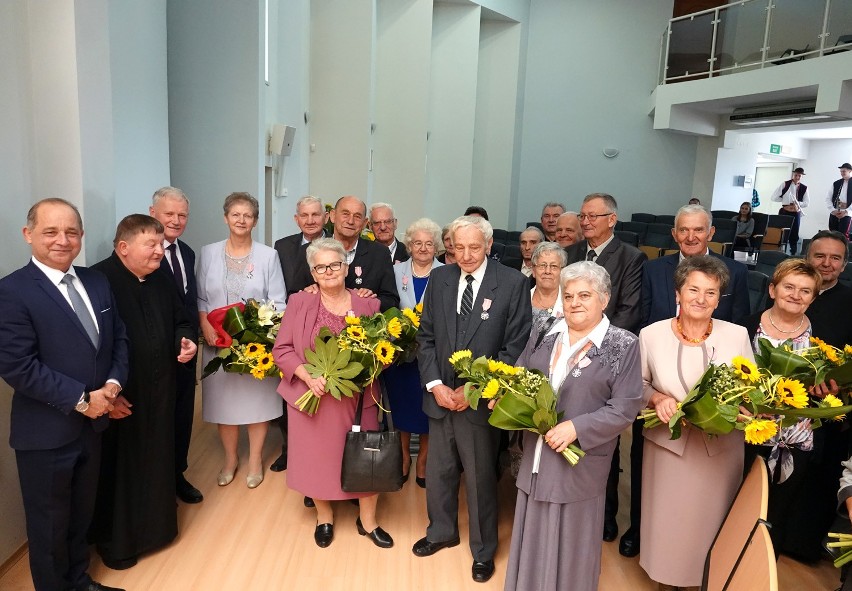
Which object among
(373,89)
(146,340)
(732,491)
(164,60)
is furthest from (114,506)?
(373,89)

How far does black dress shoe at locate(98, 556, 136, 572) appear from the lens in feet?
10.1

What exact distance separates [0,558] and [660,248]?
9406mm

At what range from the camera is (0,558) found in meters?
2.99

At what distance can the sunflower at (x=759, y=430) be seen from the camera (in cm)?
240

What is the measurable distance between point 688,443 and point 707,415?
0.35 meters

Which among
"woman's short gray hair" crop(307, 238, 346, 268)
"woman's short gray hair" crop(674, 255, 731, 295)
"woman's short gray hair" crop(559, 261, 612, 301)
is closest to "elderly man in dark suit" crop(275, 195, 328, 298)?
"woman's short gray hair" crop(307, 238, 346, 268)

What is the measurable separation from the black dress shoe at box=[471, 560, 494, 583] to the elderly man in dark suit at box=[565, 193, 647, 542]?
0.77 m

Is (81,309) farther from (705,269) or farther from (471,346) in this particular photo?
(705,269)

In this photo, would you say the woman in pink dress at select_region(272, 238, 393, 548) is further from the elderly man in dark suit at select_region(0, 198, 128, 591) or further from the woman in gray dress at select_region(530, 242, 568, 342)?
the woman in gray dress at select_region(530, 242, 568, 342)

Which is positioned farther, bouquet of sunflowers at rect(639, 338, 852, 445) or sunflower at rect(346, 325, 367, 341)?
sunflower at rect(346, 325, 367, 341)

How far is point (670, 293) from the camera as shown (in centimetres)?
351

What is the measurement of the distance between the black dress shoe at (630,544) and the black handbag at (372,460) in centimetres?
132

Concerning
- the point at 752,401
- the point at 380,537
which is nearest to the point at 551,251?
the point at 752,401

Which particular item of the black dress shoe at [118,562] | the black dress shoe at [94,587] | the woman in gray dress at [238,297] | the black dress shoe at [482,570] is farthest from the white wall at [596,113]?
the black dress shoe at [94,587]
